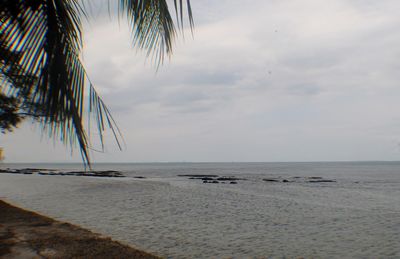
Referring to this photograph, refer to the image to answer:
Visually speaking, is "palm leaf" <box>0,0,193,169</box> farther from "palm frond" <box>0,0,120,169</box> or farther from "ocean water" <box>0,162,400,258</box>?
"ocean water" <box>0,162,400,258</box>

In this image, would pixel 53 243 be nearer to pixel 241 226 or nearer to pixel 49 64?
pixel 49 64

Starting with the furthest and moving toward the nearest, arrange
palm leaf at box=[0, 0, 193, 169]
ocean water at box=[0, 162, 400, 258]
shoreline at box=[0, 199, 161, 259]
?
ocean water at box=[0, 162, 400, 258], shoreline at box=[0, 199, 161, 259], palm leaf at box=[0, 0, 193, 169]

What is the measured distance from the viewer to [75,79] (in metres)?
2.72

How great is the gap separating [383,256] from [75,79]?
30.6ft

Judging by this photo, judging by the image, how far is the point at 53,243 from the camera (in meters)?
7.29

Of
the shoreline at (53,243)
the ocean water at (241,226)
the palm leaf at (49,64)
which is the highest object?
the palm leaf at (49,64)

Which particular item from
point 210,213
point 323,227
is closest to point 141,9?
point 323,227

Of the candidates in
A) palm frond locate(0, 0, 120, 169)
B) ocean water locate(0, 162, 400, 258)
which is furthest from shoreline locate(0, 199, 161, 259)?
palm frond locate(0, 0, 120, 169)

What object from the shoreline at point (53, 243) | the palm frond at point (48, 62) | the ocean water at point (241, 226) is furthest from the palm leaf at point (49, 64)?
the ocean water at point (241, 226)

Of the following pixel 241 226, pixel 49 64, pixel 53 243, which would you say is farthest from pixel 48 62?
pixel 241 226

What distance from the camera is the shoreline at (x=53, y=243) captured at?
6562 millimetres

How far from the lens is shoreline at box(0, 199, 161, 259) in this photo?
6562 millimetres

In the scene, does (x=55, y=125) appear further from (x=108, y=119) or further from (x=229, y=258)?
(x=229, y=258)

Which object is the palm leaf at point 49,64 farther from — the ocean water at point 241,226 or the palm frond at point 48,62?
the ocean water at point 241,226
